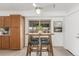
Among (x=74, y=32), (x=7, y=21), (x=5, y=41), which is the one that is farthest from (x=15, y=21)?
(x=74, y=32)

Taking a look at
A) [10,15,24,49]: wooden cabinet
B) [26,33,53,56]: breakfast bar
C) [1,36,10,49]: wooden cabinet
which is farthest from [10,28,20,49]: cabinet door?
[26,33,53,56]: breakfast bar

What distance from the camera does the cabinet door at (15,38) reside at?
29.9 feet

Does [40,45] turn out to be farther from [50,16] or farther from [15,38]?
[50,16]

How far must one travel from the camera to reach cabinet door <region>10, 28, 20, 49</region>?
9.10 m

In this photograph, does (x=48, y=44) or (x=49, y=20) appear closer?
(x=48, y=44)

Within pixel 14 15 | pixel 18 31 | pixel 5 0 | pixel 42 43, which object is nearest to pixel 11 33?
pixel 18 31

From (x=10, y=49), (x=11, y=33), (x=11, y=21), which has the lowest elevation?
(x=10, y=49)

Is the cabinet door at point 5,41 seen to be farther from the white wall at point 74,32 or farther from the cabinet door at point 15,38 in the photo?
the white wall at point 74,32

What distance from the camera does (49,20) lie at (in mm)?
10766

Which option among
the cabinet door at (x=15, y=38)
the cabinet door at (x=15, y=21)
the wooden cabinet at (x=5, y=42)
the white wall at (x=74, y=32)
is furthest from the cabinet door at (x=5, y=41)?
the white wall at (x=74, y=32)

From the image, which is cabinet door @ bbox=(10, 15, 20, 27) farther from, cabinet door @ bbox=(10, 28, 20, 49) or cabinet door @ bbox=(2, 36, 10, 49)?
Result: cabinet door @ bbox=(2, 36, 10, 49)

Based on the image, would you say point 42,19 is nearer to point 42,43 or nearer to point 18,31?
point 18,31

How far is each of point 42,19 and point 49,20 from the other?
487mm

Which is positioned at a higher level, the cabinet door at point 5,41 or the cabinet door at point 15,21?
the cabinet door at point 15,21
